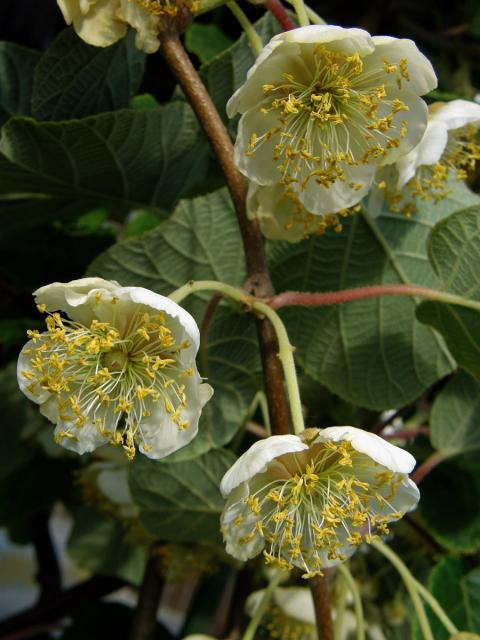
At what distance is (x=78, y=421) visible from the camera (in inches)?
25.0

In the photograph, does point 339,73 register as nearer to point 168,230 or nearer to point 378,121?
point 378,121

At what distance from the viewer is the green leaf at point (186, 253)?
783mm

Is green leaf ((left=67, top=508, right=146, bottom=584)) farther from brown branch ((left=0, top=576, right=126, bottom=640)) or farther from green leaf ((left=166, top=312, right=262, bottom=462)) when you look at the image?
green leaf ((left=166, top=312, right=262, bottom=462))

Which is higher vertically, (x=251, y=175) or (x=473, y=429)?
(x=251, y=175)

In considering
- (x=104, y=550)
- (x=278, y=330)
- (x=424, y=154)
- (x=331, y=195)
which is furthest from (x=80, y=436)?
(x=104, y=550)

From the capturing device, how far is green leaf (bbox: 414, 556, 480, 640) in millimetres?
897

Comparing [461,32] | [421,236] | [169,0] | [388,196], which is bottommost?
[461,32]

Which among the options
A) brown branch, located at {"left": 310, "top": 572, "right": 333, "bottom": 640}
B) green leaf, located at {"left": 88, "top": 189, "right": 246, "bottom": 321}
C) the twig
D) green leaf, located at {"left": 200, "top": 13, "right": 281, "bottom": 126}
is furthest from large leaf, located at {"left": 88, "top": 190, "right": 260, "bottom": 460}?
the twig

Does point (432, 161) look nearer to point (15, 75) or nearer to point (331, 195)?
point (331, 195)

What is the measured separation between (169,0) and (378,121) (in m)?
0.19

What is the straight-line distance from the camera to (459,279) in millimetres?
764

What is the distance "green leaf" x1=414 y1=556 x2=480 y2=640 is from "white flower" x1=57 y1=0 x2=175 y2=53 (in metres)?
0.59

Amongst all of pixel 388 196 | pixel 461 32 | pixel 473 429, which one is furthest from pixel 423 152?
pixel 461 32

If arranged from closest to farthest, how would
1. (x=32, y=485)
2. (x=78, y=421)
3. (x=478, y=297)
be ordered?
(x=78, y=421), (x=478, y=297), (x=32, y=485)
